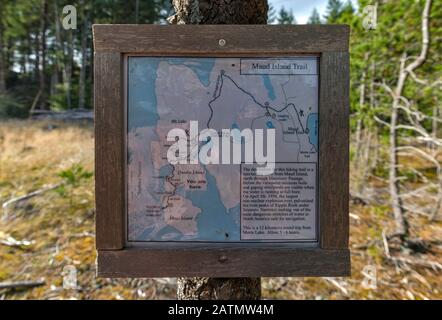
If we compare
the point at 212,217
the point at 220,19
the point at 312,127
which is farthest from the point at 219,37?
the point at 212,217

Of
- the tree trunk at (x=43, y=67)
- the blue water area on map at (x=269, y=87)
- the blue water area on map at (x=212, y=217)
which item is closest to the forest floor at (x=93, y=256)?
the blue water area on map at (x=212, y=217)

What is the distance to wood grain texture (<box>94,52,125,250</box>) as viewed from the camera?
3.95ft

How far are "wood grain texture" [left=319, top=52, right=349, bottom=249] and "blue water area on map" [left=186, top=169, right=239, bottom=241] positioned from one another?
394 mm

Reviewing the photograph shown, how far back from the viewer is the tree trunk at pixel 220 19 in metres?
1.38

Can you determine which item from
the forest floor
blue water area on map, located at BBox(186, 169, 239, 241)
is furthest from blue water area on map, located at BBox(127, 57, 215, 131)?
the forest floor

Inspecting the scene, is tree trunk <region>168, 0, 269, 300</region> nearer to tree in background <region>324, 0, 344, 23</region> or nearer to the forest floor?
the forest floor

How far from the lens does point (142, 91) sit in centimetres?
123

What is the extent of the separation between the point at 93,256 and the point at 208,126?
2.65 metres

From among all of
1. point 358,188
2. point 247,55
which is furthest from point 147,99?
point 358,188

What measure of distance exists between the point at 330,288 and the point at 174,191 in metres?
2.31

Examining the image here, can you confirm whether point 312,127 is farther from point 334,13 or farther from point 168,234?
point 334,13

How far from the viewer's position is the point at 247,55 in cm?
124

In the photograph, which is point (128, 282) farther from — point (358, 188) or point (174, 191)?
point (358, 188)

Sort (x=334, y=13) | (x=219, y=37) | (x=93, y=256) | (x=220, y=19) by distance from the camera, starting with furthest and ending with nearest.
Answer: (x=334, y=13)
(x=93, y=256)
(x=220, y=19)
(x=219, y=37)
